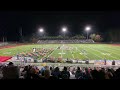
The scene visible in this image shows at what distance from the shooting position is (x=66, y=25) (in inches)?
564

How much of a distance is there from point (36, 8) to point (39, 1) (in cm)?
30

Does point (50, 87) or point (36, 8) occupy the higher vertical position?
point (36, 8)

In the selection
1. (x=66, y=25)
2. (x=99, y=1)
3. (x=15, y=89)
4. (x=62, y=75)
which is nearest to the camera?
(x=15, y=89)

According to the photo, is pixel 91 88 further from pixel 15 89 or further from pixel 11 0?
pixel 11 0

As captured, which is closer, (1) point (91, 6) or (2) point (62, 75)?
(1) point (91, 6)

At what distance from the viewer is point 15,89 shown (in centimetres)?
430

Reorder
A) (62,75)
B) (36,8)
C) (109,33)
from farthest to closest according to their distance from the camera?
(109,33) < (62,75) < (36,8)

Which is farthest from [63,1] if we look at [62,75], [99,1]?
[62,75]

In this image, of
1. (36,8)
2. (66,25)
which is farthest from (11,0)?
(66,25)

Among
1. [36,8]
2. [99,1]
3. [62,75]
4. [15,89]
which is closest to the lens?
[15,89]

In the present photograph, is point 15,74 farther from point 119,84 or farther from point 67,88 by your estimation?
point 119,84

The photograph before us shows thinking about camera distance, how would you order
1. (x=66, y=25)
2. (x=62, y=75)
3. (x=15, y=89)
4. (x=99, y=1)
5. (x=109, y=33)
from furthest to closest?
(x=109, y=33) → (x=66, y=25) → (x=62, y=75) → (x=99, y=1) → (x=15, y=89)

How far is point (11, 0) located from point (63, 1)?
1529 mm

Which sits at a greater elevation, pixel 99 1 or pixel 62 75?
pixel 99 1
